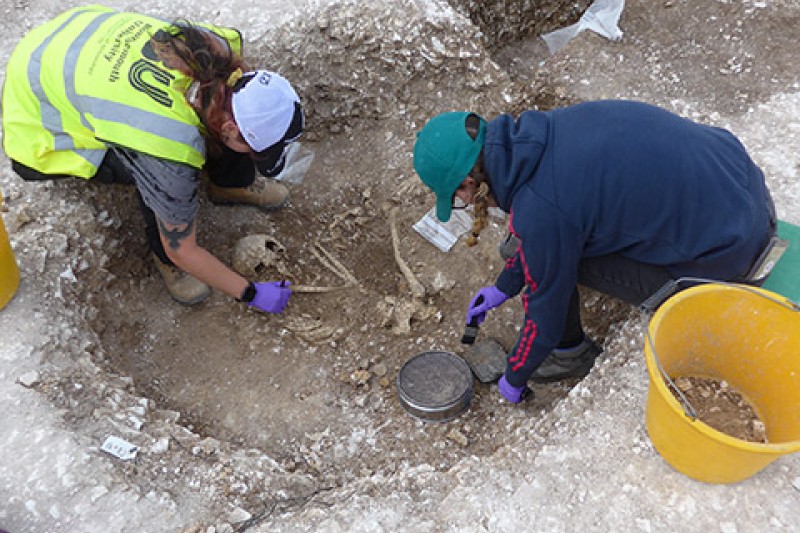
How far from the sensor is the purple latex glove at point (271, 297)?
→ 10.9ft

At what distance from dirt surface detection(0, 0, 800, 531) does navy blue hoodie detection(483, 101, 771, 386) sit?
666 mm

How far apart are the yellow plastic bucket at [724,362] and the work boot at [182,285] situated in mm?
2402

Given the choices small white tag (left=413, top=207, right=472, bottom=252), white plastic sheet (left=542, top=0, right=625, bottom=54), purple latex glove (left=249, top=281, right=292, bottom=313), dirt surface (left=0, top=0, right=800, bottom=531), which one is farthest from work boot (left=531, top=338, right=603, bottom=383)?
white plastic sheet (left=542, top=0, right=625, bottom=54)

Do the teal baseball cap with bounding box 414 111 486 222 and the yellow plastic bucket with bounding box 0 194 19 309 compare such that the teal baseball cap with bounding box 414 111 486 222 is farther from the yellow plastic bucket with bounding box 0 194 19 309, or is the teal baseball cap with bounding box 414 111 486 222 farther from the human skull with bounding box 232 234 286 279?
the yellow plastic bucket with bounding box 0 194 19 309

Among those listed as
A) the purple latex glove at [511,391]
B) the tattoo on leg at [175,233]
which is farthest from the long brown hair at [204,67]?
the purple latex glove at [511,391]

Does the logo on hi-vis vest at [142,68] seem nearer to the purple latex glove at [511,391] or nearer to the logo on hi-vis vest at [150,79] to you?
the logo on hi-vis vest at [150,79]

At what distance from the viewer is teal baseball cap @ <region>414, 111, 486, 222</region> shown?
2178 mm

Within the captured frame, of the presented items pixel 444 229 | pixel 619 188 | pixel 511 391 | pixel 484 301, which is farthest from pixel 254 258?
pixel 619 188

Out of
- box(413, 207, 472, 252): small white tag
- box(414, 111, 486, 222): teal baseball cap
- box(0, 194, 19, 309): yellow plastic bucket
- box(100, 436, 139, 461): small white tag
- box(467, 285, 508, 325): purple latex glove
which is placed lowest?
box(413, 207, 472, 252): small white tag

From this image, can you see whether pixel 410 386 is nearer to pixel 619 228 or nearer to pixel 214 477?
pixel 214 477

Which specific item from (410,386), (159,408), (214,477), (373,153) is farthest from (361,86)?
(214,477)

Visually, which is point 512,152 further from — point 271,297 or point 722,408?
point 271,297

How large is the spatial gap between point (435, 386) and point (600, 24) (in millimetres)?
2890

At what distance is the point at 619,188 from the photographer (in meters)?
2.21
